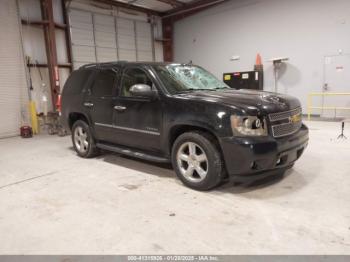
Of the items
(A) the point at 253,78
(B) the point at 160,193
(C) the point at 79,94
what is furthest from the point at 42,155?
(A) the point at 253,78

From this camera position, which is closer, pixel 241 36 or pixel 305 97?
pixel 305 97

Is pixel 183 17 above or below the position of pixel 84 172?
above

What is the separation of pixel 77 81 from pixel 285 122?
346 cm

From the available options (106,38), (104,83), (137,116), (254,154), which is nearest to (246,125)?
(254,154)

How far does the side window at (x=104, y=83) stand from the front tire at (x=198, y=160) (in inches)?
58.6

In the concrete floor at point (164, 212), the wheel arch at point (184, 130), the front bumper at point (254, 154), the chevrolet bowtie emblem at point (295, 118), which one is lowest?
the concrete floor at point (164, 212)

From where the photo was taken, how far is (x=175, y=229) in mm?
2248

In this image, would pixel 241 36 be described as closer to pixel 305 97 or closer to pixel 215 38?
pixel 215 38

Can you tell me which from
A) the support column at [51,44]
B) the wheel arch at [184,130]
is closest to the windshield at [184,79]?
the wheel arch at [184,130]

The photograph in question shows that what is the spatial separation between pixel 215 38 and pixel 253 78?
2444mm

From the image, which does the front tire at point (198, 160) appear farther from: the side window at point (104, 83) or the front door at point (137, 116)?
the side window at point (104, 83)

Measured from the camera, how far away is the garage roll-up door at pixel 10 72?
7137mm

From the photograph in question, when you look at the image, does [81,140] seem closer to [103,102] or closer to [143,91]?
[103,102]

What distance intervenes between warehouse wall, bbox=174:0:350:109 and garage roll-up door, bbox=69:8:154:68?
2.11 meters
